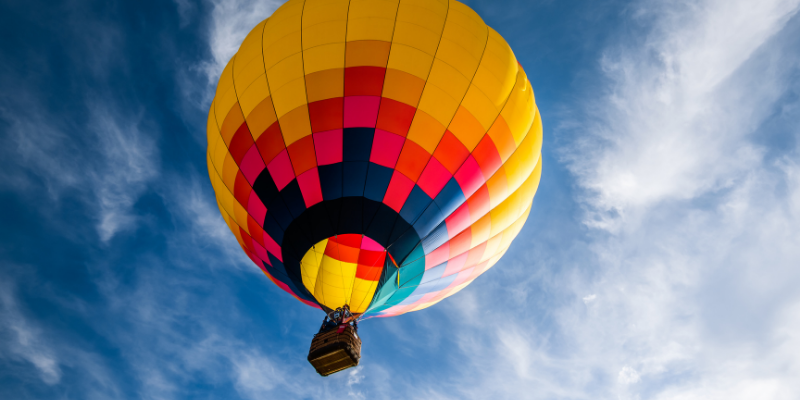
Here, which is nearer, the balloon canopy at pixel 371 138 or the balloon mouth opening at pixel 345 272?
the balloon canopy at pixel 371 138

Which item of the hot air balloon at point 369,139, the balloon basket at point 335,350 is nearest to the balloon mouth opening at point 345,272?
the hot air balloon at point 369,139

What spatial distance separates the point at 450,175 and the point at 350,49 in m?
2.17

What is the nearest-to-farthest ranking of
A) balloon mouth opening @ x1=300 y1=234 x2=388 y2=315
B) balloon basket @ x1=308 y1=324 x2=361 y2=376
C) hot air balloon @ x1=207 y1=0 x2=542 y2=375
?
balloon basket @ x1=308 y1=324 x2=361 y2=376 → hot air balloon @ x1=207 y1=0 x2=542 y2=375 → balloon mouth opening @ x1=300 y1=234 x2=388 y2=315

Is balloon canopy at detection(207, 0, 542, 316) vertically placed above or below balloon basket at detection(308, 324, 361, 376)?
above

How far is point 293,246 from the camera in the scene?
18.2 feet

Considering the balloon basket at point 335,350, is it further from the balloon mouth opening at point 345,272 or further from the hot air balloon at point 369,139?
the balloon mouth opening at point 345,272

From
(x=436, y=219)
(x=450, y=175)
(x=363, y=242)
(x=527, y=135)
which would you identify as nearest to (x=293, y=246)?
(x=363, y=242)

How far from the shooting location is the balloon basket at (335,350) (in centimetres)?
496

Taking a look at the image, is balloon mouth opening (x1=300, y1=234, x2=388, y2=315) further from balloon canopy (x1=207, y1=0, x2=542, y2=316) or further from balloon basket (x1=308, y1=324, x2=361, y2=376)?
balloon basket (x1=308, y1=324, x2=361, y2=376)

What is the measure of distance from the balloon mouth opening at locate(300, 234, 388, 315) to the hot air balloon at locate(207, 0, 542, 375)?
0.07 ft

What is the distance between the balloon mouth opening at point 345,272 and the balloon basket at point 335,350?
2.61ft

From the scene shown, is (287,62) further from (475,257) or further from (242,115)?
(475,257)

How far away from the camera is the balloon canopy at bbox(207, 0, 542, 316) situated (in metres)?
5.25

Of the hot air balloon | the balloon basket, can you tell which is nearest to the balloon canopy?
the hot air balloon
